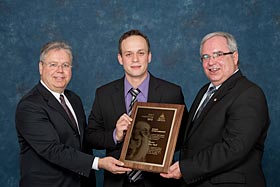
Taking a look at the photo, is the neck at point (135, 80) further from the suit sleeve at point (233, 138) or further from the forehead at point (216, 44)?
the suit sleeve at point (233, 138)

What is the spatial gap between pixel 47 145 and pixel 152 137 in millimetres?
757

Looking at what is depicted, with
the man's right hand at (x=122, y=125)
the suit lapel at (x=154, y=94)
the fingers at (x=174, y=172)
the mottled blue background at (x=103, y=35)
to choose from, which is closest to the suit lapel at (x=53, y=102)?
the man's right hand at (x=122, y=125)

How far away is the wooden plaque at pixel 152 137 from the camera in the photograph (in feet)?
11.0

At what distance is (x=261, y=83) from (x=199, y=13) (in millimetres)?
1079

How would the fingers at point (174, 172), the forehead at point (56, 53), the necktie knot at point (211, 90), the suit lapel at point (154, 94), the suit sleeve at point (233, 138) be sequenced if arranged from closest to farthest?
the suit sleeve at point (233, 138)
the fingers at point (174, 172)
the necktie knot at point (211, 90)
the forehead at point (56, 53)
the suit lapel at point (154, 94)

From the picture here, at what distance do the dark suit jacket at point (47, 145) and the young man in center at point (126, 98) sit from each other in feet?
0.74

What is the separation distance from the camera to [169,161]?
10.9 ft

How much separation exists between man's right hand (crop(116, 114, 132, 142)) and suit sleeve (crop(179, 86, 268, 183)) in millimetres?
528

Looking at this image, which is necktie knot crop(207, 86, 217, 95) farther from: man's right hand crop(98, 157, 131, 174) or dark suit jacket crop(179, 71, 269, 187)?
man's right hand crop(98, 157, 131, 174)

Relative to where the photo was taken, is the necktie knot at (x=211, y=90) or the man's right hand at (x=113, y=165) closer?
the man's right hand at (x=113, y=165)

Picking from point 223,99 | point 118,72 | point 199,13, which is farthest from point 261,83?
point 223,99

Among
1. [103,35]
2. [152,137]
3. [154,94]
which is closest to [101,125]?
[154,94]

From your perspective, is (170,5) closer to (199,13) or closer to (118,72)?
(199,13)

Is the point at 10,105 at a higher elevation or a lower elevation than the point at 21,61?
lower
